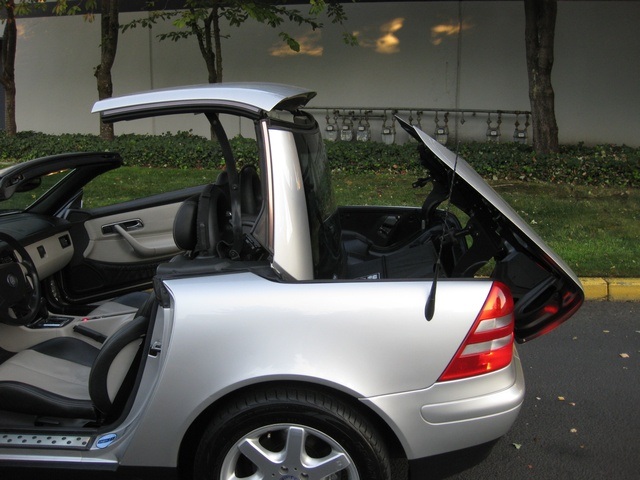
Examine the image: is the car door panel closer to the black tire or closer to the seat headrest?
A: the seat headrest

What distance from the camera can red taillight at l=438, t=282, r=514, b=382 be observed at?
222 centimetres

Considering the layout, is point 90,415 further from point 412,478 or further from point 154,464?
point 412,478

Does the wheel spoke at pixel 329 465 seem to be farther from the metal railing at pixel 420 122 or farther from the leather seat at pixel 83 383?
the metal railing at pixel 420 122

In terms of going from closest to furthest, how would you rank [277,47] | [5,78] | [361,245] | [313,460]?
1. [313,460]
2. [361,245]
3. [5,78]
4. [277,47]

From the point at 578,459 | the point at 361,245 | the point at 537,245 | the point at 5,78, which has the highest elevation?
the point at 5,78

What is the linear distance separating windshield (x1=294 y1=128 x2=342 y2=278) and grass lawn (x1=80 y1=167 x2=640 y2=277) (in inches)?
145

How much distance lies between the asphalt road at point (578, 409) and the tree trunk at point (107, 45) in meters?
9.19

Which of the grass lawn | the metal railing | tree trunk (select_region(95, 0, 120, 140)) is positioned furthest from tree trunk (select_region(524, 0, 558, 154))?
tree trunk (select_region(95, 0, 120, 140))

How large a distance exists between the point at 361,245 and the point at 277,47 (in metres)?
10.2

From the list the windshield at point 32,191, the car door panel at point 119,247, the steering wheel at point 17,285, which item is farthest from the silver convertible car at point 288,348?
the car door panel at point 119,247

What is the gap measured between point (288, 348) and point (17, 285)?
1.83 meters

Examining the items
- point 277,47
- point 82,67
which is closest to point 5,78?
point 82,67

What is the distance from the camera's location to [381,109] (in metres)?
12.6

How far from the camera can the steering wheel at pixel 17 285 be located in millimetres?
3156
